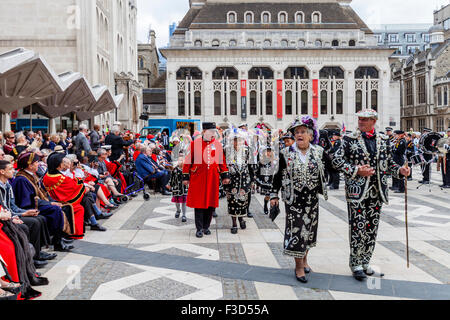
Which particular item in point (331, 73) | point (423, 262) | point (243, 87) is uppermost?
point (331, 73)

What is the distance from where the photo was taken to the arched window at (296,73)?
52.0m

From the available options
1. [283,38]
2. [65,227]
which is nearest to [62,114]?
[65,227]

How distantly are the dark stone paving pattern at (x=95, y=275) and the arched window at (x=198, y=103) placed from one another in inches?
1835

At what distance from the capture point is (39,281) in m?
5.43

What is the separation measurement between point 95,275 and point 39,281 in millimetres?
709

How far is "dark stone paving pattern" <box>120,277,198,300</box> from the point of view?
5.06m

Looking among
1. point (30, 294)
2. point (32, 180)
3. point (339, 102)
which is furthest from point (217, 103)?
point (30, 294)

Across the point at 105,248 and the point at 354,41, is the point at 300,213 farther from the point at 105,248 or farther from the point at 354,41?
the point at 354,41

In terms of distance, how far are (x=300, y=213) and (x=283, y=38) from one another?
4988cm

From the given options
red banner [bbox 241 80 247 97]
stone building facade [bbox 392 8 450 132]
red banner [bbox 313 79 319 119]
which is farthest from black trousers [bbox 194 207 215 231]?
stone building facade [bbox 392 8 450 132]

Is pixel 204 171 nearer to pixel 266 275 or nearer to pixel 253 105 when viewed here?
pixel 266 275

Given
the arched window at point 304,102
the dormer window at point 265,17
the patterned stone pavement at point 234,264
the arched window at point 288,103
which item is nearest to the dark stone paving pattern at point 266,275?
the patterned stone pavement at point 234,264

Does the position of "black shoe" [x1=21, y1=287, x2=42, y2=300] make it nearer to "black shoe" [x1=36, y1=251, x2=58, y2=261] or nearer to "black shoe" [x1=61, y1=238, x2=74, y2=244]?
"black shoe" [x1=36, y1=251, x2=58, y2=261]

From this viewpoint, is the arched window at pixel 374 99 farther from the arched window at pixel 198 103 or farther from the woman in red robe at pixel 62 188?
the woman in red robe at pixel 62 188
